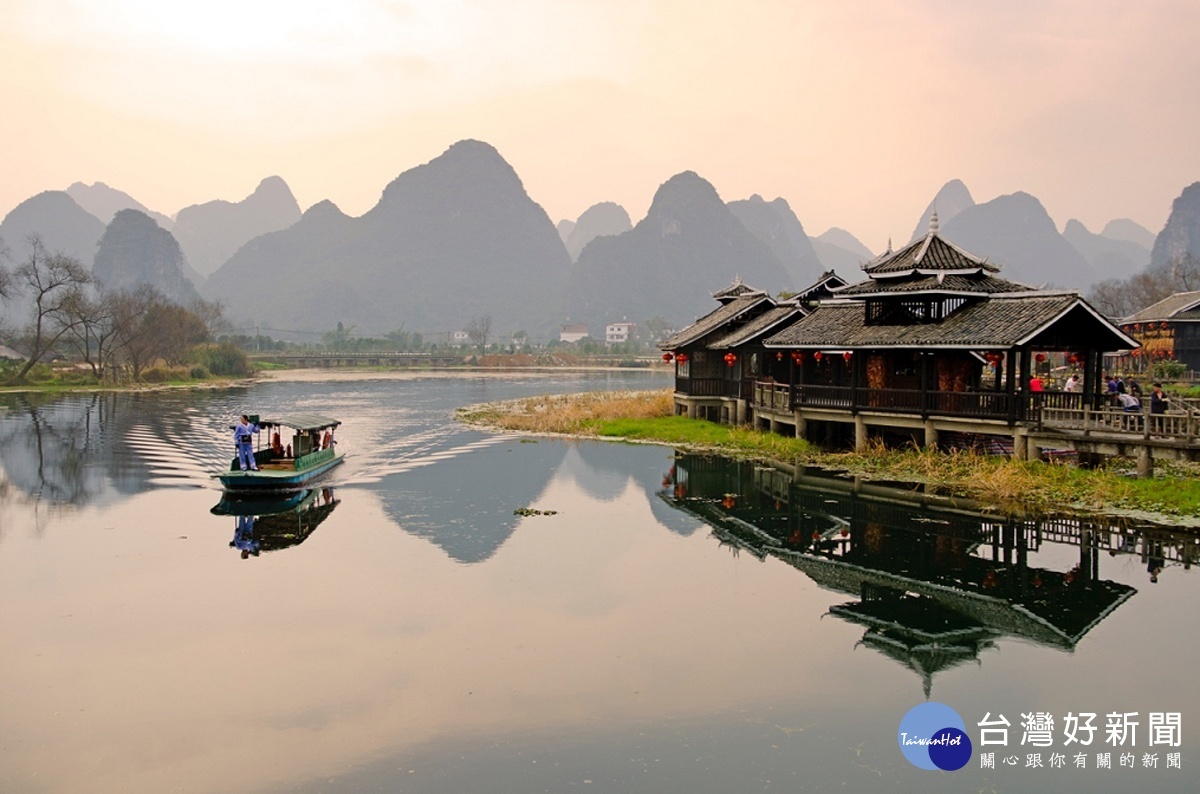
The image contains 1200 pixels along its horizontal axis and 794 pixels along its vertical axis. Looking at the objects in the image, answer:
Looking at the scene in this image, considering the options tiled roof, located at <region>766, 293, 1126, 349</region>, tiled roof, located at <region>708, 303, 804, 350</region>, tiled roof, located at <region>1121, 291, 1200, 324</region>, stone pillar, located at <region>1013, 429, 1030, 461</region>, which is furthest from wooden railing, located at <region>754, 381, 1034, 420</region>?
tiled roof, located at <region>1121, 291, 1200, 324</region>

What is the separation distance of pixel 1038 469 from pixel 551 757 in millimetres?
18063

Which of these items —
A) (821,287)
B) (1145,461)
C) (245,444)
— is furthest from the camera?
(821,287)

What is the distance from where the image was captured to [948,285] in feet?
86.1

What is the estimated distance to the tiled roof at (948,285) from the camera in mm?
26141

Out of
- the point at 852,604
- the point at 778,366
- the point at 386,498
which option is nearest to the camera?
the point at 852,604

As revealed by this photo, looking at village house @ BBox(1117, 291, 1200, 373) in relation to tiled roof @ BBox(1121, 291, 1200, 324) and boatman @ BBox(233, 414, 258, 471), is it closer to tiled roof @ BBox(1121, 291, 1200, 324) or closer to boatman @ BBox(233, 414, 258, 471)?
tiled roof @ BBox(1121, 291, 1200, 324)

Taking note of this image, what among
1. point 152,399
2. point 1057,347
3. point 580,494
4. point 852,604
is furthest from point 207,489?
point 152,399

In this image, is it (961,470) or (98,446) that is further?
(98,446)

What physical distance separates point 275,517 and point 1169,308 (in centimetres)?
5322

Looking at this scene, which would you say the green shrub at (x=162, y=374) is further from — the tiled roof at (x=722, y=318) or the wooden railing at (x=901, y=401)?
the wooden railing at (x=901, y=401)

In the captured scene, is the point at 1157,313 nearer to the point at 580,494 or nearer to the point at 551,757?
the point at 580,494

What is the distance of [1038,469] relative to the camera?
2344 centimetres

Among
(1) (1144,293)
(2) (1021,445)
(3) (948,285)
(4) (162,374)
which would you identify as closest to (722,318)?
(3) (948,285)

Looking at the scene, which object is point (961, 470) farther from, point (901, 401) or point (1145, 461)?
point (1145, 461)
